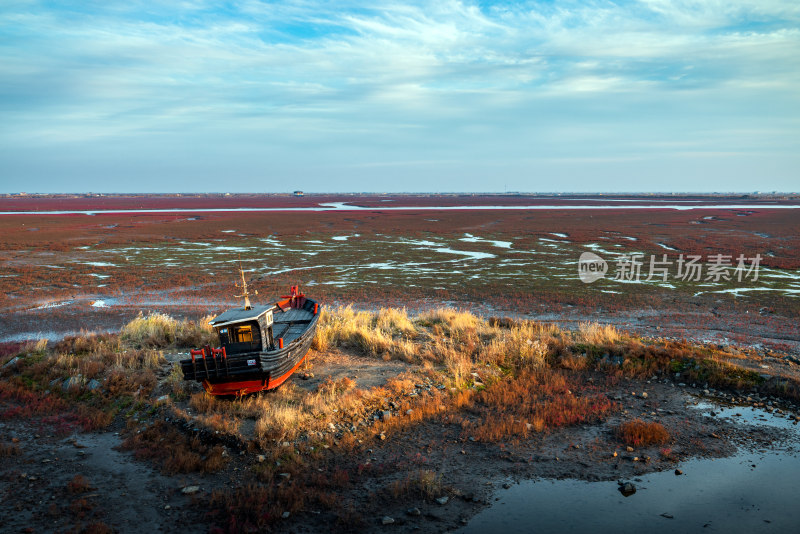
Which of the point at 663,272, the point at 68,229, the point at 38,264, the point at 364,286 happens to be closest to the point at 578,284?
the point at 663,272

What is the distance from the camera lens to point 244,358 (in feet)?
33.7

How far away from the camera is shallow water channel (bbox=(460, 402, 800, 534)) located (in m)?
7.46

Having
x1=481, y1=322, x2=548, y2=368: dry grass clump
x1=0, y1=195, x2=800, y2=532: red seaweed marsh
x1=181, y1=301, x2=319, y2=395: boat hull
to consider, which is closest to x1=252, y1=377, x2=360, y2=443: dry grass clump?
x1=0, y1=195, x2=800, y2=532: red seaweed marsh

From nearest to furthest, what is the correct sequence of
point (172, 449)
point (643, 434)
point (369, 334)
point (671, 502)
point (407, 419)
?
point (671, 502) < point (172, 449) < point (643, 434) < point (407, 419) < point (369, 334)

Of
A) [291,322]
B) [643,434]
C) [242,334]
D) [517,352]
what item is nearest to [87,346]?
[291,322]

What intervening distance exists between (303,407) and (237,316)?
254 cm

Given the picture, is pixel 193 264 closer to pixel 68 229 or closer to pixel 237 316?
pixel 237 316

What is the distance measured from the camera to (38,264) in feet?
121

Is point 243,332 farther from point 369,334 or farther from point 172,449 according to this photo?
point 369,334

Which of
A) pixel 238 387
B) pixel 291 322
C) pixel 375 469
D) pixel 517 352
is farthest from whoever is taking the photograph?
pixel 291 322

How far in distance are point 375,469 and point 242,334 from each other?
14.6ft

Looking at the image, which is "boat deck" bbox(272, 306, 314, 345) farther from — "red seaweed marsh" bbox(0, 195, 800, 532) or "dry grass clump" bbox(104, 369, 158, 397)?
"dry grass clump" bbox(104, 369, 158, 397)

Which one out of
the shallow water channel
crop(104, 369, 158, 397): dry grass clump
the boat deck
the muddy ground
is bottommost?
the shallow water channel

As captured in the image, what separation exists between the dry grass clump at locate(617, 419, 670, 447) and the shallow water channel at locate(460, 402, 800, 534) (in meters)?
0.70
